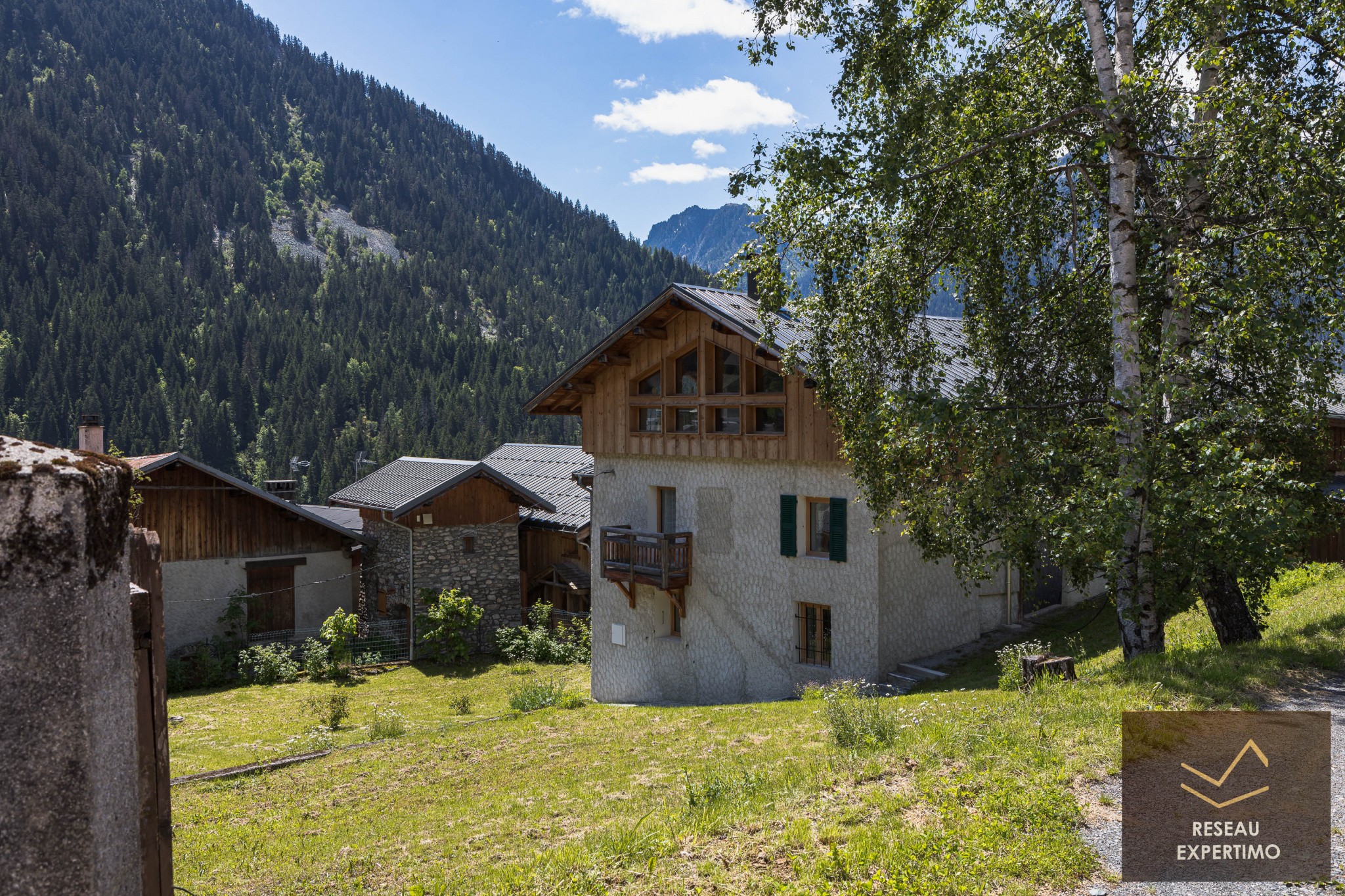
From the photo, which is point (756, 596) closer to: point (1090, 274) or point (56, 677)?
point (1090, 274)

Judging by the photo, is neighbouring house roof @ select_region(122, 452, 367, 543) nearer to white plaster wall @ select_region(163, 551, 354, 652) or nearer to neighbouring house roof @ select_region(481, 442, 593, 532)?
white plaster wall @ select_region(163, 551, 354, 652)

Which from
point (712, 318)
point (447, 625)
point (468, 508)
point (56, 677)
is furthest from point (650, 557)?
point (56, 677)

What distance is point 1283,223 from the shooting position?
30.3 feet

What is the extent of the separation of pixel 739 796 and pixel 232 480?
22064 mm

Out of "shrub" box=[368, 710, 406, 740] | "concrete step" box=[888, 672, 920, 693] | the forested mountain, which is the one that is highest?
the forested mountain

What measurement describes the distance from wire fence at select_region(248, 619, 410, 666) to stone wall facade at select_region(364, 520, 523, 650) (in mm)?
930

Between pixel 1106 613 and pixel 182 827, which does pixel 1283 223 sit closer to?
pixel 1106 613

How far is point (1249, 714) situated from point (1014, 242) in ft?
20.8

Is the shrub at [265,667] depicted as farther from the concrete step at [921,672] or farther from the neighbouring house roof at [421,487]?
the concrete step at [921,672]

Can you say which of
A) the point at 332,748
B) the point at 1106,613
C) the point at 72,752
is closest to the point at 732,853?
the point at 72,752

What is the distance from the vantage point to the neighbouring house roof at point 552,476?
2988cm

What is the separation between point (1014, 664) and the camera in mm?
12875

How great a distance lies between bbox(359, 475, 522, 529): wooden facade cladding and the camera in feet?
90.8

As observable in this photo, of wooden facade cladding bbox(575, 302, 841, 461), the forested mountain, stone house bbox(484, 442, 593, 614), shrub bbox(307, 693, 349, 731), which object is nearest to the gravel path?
wooden facade cladding bbox(575, 302, 841, 461)
